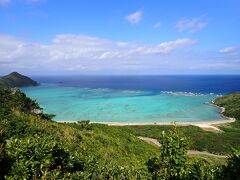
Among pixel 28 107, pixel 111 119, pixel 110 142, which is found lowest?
pixel 111 119

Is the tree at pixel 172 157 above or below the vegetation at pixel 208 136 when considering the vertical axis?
above

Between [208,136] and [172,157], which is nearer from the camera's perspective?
[172,157]

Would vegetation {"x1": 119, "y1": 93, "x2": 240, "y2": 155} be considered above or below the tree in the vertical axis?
below

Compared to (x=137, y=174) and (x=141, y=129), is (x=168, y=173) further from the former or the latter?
(x=141, y=129)

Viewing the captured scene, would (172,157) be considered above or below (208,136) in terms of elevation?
above

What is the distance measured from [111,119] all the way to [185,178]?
299ft

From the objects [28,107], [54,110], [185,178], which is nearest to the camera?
[185,178]

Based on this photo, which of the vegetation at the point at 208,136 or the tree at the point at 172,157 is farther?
the vegetation at the point at 208,136

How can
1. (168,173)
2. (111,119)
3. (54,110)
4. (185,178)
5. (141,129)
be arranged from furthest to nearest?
(54,110) → (111,119) → (141,129) → (168,173) → (185,178)

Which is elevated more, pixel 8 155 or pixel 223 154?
pixel 8 155

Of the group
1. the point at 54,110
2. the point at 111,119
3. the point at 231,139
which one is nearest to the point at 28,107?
the point at 231,139

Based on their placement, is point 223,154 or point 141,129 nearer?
point 223,154

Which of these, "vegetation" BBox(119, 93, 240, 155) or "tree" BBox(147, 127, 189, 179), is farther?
"vegetation" BBox(119, 93, 240, 155)

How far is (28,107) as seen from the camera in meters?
50.6
